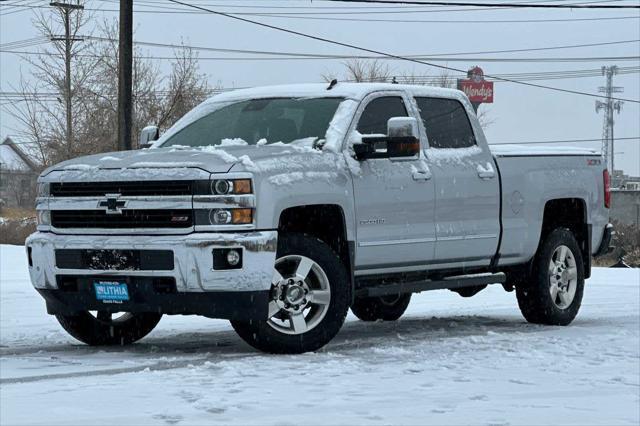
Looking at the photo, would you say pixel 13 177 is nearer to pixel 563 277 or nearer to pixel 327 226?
pixel 563 277

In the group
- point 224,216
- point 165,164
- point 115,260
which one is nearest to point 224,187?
point 224,216

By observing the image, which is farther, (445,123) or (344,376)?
(445,123)

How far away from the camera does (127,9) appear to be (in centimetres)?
2300

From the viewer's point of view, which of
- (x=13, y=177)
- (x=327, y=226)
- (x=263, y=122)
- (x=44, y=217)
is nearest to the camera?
(x=44, y=217)

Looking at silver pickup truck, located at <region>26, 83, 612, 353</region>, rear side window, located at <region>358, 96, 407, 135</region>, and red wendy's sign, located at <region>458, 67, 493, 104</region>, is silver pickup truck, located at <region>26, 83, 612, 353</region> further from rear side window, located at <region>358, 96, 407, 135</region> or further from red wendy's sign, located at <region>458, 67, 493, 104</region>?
red wendy's sign, located at <region>458, 67, 493, 104</region>

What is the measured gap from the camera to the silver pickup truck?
8.66 m

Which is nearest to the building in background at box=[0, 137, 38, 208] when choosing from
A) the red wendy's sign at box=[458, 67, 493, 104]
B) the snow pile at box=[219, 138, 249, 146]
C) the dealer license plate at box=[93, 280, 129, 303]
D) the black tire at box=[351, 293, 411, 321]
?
the red wendy's sign at box=[458, 67, 493, 104]

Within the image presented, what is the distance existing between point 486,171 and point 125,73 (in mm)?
12928

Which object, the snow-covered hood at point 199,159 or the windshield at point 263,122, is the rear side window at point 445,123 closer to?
the windshield at point 263,122

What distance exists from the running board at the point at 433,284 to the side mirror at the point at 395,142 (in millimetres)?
1002

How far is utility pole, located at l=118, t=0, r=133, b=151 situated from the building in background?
84535 millimetres

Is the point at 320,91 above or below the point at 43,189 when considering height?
above

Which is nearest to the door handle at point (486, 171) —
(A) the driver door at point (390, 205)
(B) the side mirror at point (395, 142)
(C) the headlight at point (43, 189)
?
(A) the driver door at point (390, 205)

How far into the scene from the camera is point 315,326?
29.9 ft
